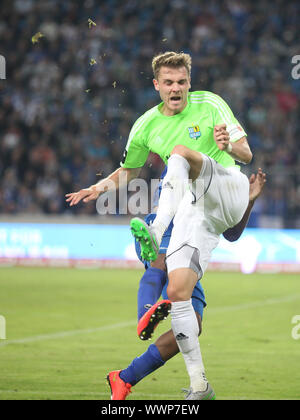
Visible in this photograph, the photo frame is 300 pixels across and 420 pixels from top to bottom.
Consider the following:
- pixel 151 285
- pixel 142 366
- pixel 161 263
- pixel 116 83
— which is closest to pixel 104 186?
pixel 161 263

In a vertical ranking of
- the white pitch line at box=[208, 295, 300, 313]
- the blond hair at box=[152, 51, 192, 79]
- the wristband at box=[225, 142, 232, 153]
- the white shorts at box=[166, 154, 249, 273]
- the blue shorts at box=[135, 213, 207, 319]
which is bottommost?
the white pitch line at box=[208, 295, 300, 313]

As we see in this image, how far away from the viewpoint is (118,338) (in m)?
9.26

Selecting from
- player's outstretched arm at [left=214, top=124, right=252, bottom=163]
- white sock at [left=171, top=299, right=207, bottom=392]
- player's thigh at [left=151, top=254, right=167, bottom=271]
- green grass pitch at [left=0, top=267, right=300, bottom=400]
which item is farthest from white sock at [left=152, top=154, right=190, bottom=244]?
green grass pitch at [left=0, top=267, right=300, bottom=400]

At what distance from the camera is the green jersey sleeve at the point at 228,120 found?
5.89m

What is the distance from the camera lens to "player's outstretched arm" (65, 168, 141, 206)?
6.29 meters

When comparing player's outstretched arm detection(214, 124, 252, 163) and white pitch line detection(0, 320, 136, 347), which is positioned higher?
player's outstretched arm detection(214, 124, 252, 163)

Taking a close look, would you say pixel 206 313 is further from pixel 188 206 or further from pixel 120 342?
pixel 188 206

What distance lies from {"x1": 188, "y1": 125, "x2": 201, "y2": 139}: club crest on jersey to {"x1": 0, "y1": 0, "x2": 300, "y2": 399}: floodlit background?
2108mm

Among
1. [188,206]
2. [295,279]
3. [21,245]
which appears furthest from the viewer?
[21,245]

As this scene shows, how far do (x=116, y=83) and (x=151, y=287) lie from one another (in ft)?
43.9

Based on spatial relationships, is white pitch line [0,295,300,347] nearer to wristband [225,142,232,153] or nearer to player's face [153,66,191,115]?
player's face [153,66,191,115]

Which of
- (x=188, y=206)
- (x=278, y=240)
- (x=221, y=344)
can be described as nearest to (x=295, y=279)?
(x=278, y=240)

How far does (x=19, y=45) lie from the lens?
2189 centimetres

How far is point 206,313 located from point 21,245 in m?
6.94
